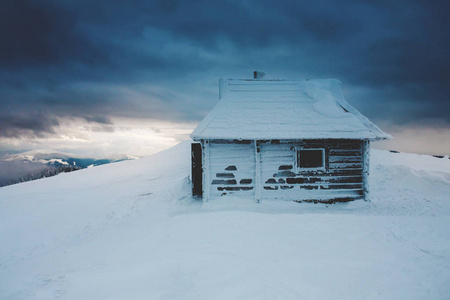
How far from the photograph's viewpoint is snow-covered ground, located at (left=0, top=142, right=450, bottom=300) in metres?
4.38

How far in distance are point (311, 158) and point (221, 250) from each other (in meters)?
6.60

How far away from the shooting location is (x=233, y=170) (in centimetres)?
1046

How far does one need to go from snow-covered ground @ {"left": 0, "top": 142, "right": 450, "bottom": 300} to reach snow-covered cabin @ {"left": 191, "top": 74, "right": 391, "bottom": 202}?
1.95 ft

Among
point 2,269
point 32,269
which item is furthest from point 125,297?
point 2,269

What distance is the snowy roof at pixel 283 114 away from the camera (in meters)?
10.1

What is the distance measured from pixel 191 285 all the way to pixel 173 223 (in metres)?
3.73

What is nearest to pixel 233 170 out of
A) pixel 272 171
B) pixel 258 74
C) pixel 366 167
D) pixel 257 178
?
pixel 257 178

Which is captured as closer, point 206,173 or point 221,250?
point 221,250

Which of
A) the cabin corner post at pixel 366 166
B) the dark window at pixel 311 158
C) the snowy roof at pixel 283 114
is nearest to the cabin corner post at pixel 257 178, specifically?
the snowy roof at pixel 283 114

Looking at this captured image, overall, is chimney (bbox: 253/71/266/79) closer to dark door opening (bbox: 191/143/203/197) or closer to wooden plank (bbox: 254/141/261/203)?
dark door opening (bbox: 191/143/203/197)

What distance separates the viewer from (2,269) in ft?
20.7

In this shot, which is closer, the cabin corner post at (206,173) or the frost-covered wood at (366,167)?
the cabin corner post at (206,173)

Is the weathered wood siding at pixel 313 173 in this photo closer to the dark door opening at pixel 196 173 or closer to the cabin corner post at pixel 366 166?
the cabin corner post at pixel 366 166

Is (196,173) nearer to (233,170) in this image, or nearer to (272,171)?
(233,170)
